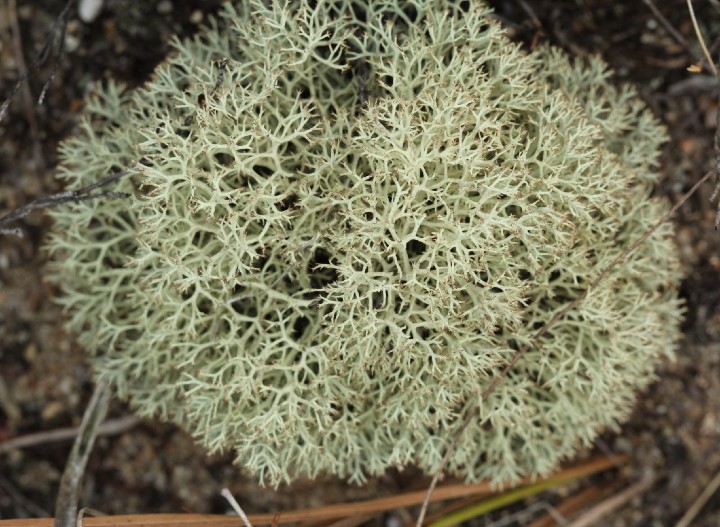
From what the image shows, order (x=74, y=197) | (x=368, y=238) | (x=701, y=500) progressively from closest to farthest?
(x=368, y=238) < (x=74, y=197) < (x=701, y=500)

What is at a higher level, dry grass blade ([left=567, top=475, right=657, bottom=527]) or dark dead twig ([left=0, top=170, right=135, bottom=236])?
dark dead twig ([left=0, top=170, right=135, bottom=236])

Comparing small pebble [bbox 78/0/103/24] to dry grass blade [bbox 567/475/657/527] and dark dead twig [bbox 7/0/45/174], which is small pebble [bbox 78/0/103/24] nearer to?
dark dead twig [bbox 7/0/45/174]

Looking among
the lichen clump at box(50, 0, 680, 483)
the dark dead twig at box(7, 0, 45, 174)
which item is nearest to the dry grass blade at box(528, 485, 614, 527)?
the lichen clump at box(50, 0, 680, 483)

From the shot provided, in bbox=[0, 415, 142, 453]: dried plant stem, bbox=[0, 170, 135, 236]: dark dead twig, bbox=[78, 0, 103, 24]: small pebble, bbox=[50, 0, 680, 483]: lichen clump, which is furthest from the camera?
bbox=[0, 415, 142, 453]: dried plant stem

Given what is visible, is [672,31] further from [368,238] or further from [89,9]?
[89,9]

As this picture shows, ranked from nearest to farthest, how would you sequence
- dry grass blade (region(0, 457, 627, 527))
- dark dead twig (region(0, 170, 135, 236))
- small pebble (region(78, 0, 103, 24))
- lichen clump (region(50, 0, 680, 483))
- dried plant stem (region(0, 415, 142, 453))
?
lichen clump (region(50, 0, 680, 483)) → dark dead twig (region(0, 170, 135, 236)) → dry grass blade (region(0, 457, 627, 527)) → small pebble (region(78, 0, 103, 24)) → dried plant stem (region(0, 415, 142, 453))

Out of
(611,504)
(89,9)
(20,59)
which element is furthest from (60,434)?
(611,504)

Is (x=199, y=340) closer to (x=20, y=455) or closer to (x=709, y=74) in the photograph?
(x=20, y=455)

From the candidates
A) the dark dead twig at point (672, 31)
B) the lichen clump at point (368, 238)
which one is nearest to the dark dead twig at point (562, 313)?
the lichen clump at point (368, 238)

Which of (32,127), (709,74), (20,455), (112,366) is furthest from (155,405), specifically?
(709,74)

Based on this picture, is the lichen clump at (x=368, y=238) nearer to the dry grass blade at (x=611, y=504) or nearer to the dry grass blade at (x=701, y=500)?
the dry grass blade at (x=611, y=504)
